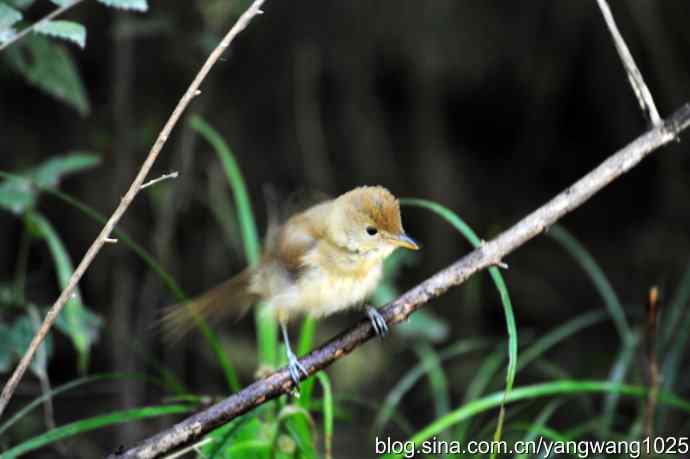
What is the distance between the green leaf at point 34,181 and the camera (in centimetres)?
188

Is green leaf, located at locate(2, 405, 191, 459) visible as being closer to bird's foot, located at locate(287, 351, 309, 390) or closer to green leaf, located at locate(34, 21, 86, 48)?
bird's foot, located at locate(287, 351, 309, 390)

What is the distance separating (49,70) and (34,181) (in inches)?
11.9

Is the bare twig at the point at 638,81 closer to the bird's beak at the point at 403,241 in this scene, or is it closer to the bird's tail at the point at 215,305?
the bird's beak at the point at 403,241

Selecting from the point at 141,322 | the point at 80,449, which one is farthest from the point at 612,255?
the point at 80,449

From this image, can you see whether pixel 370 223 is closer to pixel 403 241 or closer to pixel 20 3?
pixel 403 241

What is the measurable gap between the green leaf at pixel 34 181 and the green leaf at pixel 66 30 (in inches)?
16.4

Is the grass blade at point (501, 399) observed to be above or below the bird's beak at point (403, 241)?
below

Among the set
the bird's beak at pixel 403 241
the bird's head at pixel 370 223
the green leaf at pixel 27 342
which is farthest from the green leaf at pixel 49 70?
the bird's beak at pixel 403 241

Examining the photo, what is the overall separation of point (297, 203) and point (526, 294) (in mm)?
2263

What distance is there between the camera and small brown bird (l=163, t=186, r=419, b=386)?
185cm

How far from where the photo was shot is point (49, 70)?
6.48 feet

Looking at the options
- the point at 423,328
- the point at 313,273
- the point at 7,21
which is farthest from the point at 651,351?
the point at 7,21

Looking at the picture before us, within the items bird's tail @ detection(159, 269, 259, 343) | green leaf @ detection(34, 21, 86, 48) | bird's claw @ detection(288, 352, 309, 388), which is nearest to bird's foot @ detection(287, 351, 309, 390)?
bird's claw @ detection(288, 352, 309, 388)

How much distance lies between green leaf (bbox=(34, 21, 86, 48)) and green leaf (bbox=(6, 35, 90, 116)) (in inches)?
16.4
